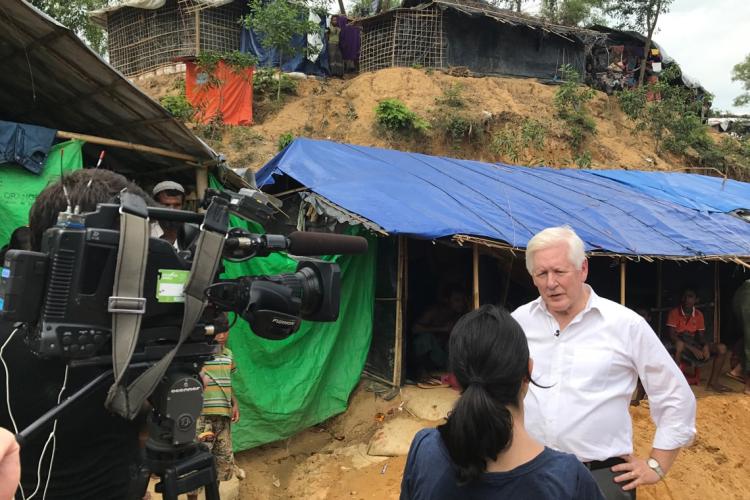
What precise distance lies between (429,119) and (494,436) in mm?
13207

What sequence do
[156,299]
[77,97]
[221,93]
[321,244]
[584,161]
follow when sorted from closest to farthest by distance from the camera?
[156,299], [321,244], [77,97], [221,93], [584,161]

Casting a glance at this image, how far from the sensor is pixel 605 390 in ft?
6.45

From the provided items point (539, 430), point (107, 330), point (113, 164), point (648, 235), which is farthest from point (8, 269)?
point (648, 235)

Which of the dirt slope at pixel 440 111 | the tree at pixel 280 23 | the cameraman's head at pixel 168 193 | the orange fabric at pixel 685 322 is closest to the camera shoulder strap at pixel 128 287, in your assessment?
the cameraman's head at pixel 168 193

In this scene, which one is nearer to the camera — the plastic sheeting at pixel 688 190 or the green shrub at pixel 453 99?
the plastic sheeting at pixel 688 190

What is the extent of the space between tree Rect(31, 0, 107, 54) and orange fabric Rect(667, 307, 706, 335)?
694 inches

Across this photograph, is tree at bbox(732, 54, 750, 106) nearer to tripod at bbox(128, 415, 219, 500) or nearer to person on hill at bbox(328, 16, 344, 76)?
person on hill at bbox(328, 16, 344, 76)

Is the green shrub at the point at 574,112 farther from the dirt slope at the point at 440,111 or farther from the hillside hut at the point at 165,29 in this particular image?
the hillside hut at the point at 165,29

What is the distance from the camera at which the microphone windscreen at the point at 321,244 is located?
4.64ft

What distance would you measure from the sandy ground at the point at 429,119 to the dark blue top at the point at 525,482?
10.8 meters

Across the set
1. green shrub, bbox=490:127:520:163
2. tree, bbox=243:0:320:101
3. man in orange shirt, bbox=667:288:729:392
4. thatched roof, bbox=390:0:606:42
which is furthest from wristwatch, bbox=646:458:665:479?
thatched roof, bbox=390:0:606:42

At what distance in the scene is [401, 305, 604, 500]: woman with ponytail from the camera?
1.20m

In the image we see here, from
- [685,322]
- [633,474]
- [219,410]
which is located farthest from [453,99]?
[633,474]

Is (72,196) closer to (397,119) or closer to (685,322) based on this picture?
(685,322)
